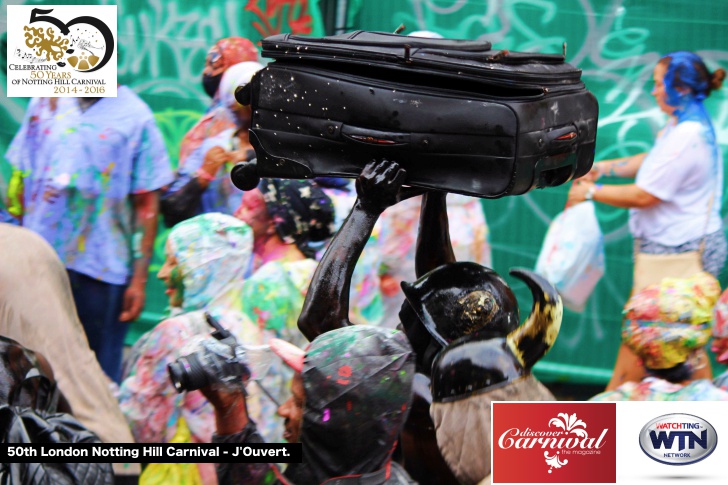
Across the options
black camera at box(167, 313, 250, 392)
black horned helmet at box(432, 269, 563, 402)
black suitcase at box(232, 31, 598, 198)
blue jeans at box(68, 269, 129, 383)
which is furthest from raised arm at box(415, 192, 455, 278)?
blue jeans at box(68, 269, 129, 383)

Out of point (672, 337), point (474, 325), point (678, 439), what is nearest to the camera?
point (474, 325)

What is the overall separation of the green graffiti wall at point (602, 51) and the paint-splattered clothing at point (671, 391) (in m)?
0.19

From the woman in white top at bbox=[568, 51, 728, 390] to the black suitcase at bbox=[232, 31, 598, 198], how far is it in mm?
1605

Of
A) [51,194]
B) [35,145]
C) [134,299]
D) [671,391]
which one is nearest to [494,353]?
[671,391]

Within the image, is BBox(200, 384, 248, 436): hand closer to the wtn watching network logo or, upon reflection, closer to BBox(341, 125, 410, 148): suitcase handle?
BBox(341, 125, 410, 148): suitcase handle

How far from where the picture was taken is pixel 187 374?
3641mm

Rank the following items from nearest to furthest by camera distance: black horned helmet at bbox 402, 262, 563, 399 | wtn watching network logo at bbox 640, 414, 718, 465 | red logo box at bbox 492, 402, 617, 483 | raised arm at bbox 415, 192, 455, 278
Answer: black horned helmet at bbox 402, 262, 563, 399 → raised arm at bbox 415, 192, 455, 278 → red logo box at bbox 492, 402, 617, 483 → wtn watching network logo at bbox 640, 414, 718, 465

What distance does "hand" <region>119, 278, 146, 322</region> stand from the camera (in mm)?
4922

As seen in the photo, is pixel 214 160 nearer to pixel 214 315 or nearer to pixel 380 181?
pixel 214 315

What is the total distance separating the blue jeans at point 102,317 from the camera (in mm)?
4887

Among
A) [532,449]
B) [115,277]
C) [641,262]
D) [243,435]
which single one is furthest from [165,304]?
[641,262]

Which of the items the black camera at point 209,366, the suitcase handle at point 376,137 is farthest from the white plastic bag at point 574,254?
the suitcase handle at point 376,137

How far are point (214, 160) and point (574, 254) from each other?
159cm

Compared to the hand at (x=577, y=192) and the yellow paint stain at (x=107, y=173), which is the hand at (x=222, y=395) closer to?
the yellow paint stain at (x=107, y=173)
